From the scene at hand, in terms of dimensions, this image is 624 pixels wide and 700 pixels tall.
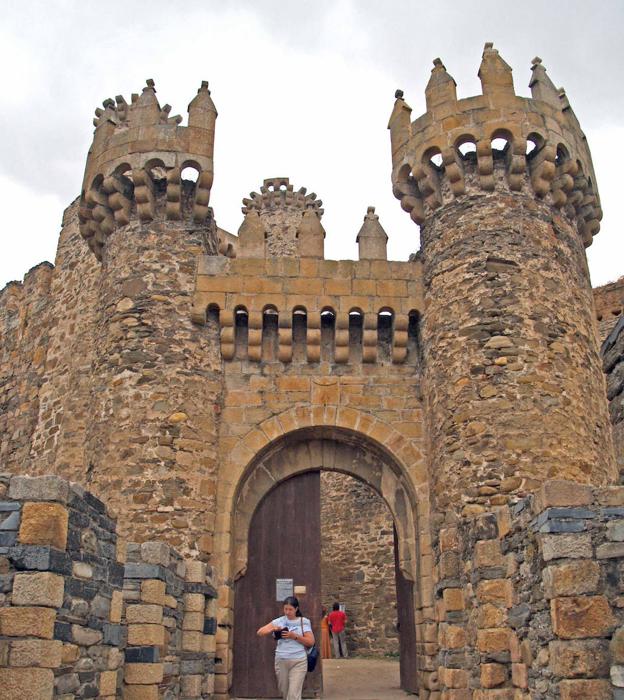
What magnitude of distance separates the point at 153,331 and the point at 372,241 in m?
3.21

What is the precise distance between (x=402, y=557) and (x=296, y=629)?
2.50 metres

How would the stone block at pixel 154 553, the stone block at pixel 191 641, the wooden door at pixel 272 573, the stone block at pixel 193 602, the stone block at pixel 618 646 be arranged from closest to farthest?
the stone block at pixel 618 646, the stone block at pixel 154 553, the stone block at pixel 191 641, the stone block at pixel 193 602, the wooden door at pixel 272 573

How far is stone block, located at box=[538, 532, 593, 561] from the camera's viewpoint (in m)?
5.20

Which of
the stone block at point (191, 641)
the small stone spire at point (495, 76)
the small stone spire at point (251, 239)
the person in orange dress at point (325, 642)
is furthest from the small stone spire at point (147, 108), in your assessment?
the person in orange dress at point (325, 642)

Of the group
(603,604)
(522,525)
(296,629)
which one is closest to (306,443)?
(296,629)

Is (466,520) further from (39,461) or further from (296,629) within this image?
(39,461)

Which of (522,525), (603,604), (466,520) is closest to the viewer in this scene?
(603,604)

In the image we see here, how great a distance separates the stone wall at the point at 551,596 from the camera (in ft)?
16.6

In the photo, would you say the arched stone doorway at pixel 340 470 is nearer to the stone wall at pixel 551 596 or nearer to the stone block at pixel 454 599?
the stone block at pixel 454 599

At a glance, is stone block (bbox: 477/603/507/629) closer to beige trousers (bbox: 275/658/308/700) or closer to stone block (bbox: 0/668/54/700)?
beige trousers (bbox: 275/658/308/700)

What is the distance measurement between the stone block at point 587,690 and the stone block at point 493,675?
2407 millimetres

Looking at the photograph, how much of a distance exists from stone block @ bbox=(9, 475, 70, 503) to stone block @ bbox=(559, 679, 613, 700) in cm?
336

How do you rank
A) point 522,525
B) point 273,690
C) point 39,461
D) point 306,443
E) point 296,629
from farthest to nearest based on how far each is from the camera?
point 39,461
point 306,443
point 273,690
point 296,629
point 522,525

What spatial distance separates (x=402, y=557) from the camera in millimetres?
9977
